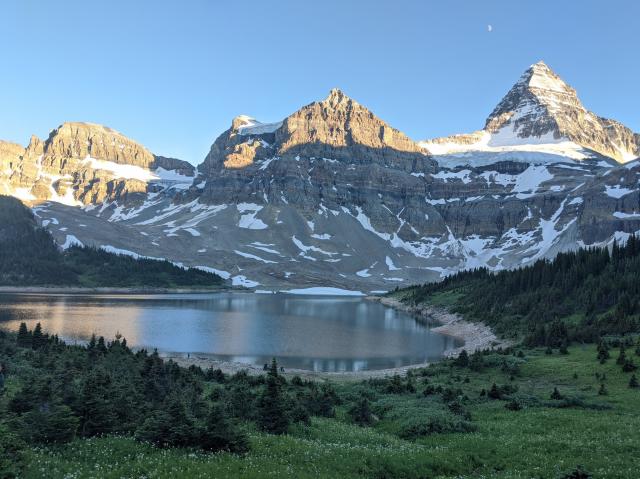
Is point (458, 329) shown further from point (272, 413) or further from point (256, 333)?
point (272, 413)

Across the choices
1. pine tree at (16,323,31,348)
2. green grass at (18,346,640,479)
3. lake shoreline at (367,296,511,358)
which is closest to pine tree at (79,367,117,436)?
green grass at (18,346,640,479)

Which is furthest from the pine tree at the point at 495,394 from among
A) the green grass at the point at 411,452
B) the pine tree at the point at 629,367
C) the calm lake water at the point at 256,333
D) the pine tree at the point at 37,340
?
the pine tree at the point at 37,340

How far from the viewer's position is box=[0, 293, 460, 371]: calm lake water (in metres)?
69.7

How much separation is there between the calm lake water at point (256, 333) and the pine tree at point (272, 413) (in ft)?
137

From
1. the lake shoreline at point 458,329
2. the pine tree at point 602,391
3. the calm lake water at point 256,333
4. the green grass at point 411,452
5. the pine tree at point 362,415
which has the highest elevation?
the green grass at point 411,452

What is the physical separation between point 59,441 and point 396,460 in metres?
10.1

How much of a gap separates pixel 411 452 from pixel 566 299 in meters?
76.4

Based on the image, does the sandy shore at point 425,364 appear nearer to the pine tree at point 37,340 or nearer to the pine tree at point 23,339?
the pine tree at point 37,340

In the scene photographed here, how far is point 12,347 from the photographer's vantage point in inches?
1829

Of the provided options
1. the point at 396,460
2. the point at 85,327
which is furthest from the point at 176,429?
the point at 85,327

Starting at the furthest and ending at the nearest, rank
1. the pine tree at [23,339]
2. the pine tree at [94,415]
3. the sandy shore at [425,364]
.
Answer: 1. the sandy shore at [425,364]
2. the pine tree at [23,339]
3. the pine tree at [94,415]

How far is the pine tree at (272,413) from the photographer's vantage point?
Answer: 19812 millimetres

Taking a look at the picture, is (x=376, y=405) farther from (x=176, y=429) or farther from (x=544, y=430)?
(x=176, y=429)

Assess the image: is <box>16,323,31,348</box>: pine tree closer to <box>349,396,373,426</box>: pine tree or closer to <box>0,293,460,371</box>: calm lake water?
<box>0,293,460,371</box>: calm lake water
